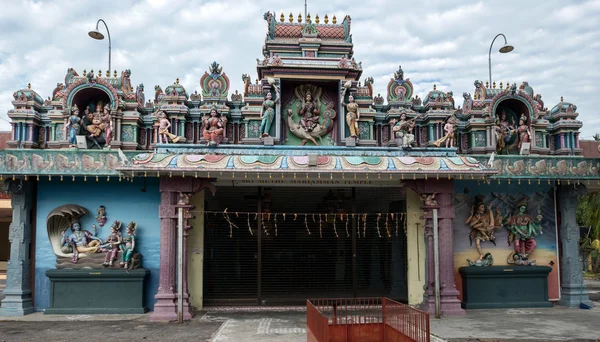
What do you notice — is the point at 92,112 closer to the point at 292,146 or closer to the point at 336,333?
the point at 292,146

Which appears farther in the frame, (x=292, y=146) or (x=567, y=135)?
(x=567, y=135)

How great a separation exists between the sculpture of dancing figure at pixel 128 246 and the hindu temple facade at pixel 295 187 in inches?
1.2

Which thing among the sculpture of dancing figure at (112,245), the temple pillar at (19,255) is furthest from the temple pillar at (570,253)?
the temple pillar at (19,255)

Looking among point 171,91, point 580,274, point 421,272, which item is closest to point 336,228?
point 421,272

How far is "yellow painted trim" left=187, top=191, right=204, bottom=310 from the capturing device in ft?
45.1

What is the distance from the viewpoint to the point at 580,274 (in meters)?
14.6

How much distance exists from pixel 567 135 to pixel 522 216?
10.5 feet

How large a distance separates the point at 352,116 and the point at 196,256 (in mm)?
6090

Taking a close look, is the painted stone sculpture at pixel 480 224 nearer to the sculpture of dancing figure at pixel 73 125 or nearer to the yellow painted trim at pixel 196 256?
the yellow painted trim at pixel 196 256

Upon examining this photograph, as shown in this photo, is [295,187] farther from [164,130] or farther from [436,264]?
[436,264]

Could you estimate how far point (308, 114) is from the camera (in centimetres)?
1483

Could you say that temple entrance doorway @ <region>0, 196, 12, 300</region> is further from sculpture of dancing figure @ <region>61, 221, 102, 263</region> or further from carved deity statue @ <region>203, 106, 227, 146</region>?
carved deity statue @ <region>203, 106, 227, 146</region>

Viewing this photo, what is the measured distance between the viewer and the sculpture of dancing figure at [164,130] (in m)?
14.2

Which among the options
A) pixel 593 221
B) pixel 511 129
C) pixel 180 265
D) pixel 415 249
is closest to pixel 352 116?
pixel 415 249
